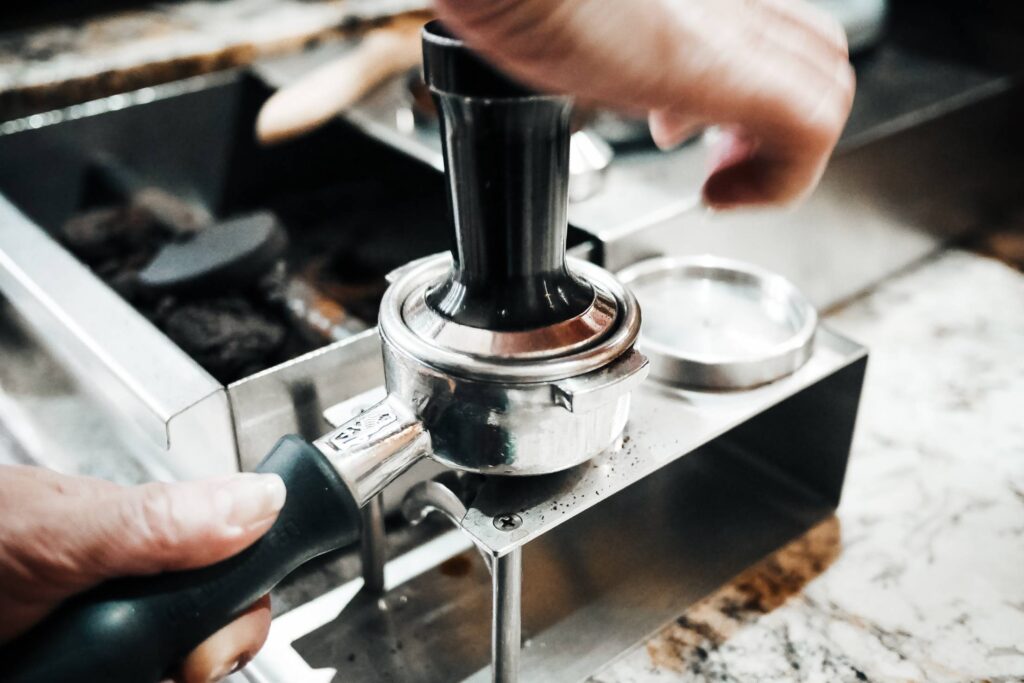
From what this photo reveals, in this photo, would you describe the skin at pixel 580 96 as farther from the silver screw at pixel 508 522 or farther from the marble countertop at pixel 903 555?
the marble countertop at pixel 903 555

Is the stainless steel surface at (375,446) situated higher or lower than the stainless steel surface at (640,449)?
higher

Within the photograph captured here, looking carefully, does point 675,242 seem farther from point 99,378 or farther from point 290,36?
point 290,36

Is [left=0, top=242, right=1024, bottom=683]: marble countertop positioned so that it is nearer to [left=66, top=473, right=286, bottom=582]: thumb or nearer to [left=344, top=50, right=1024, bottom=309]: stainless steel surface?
[left=344, top=50, right=1024, bottom=309]: stainless steel surface

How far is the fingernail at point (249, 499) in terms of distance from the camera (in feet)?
1.26

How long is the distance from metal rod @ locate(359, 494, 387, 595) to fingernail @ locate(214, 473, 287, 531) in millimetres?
182

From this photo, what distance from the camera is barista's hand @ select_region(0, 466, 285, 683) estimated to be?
367mm

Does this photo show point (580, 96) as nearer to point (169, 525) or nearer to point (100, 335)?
point (169, 525)

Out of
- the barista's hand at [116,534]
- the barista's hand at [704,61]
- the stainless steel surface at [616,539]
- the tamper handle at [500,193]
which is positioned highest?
the barista's hand at [704,61]

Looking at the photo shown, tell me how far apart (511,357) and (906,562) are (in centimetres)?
37

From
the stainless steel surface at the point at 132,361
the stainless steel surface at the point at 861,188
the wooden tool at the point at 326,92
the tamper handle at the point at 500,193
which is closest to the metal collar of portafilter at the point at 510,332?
the tamper handle at the point at 500,193

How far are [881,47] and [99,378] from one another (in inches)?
38.8

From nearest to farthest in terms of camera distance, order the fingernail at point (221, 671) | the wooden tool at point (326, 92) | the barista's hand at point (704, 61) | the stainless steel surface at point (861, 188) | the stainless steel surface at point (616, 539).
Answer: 1. the barista's hand at point (704, 61)
2. the fingernail at point (221, 671)
3. the stainless steel surface at point (616, 539)
4. the stainless steel surface at point (861, 188)
5. the wooden tool at point (326, 92)

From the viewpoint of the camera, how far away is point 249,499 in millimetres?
389

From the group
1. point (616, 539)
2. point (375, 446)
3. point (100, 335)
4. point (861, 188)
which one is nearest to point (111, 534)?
point (375, 446)
